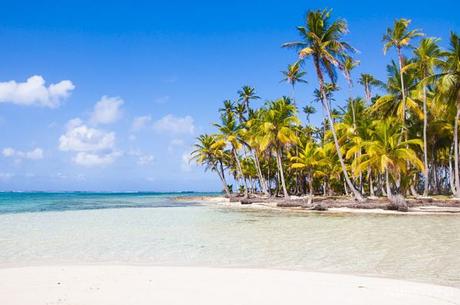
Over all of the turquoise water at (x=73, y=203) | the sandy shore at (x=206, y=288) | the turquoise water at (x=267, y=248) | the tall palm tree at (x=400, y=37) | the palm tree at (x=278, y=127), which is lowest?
the turquoise water at (x=73, y=203)

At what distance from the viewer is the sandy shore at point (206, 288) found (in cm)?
585

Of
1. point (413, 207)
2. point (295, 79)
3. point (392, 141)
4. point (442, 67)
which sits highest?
point (295, 79)

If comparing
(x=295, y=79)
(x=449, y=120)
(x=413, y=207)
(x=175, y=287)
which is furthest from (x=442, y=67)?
(x=175, y=287)

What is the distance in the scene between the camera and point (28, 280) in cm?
741

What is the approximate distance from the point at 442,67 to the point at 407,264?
28465 millimetres

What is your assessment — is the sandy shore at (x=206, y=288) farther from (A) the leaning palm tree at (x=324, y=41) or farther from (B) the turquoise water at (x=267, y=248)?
(A) the leaning palm tree at (x=324, y=41)

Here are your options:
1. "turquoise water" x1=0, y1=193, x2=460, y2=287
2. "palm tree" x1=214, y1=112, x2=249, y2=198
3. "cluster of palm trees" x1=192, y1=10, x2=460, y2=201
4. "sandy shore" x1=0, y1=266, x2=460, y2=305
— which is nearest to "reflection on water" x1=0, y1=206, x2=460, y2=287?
"turquoise water" x1=0, y1=193, x2=460, y2=287

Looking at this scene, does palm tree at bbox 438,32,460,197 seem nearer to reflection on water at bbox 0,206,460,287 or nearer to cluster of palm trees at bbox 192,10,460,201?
cluster of palm trees at bbox 192,10,460,201

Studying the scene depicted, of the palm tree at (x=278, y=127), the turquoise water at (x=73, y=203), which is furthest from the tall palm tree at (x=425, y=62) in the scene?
the turquoise water at (x=73, y=203)

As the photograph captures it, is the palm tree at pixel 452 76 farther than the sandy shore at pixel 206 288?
Yes

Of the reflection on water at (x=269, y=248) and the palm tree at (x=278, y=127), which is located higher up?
the palm tree at (x=278, y=127)

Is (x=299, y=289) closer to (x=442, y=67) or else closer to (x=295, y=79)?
(x=442, y=67)

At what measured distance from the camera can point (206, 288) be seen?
662cm

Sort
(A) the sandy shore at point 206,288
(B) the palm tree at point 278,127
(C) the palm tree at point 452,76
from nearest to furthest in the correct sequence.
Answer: (A) the sandy shore at point 206,288 → (C) the palm tree at point 452,76 → (B) the palm tree at point 278,127
